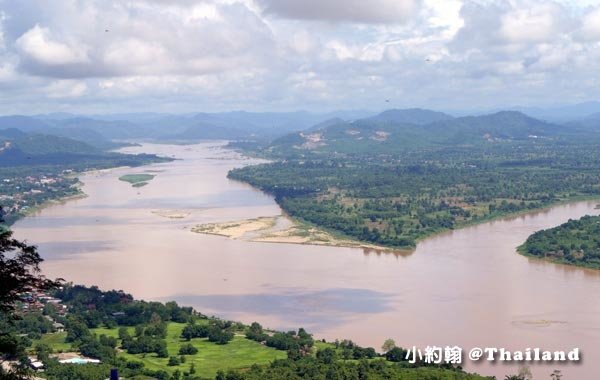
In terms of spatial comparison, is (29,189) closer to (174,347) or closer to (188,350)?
(174,347)

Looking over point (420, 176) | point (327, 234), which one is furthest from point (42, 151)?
point (327, 234)

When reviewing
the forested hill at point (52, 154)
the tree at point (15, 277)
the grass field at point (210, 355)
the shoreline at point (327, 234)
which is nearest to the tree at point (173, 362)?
the grass field at point (210, 355)

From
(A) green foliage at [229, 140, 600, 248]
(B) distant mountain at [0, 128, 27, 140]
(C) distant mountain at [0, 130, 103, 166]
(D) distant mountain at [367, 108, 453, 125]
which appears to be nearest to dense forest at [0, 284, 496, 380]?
(A) green foliage at [229, 140, 600, 248]

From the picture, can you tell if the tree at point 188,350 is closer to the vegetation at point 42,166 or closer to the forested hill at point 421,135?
the vegetation at point 42,166

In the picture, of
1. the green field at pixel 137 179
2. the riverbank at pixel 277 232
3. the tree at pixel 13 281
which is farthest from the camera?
the green field at pixel 137 179

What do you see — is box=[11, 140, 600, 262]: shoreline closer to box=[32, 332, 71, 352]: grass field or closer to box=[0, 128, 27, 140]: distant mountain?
box=[32, 332, 71, 352]: grass field

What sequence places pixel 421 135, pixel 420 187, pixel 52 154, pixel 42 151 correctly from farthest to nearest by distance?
pixel 421 135
pixel 42 151
pixel 52 154
pixel 420 187

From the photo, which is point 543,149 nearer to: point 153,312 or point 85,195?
point 85,195
